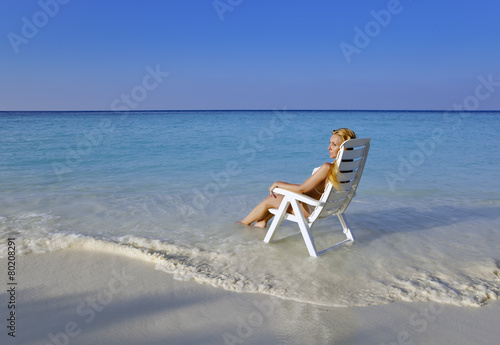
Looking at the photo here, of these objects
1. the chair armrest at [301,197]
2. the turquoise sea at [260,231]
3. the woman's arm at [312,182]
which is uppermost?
the woman's arm at [312,182]

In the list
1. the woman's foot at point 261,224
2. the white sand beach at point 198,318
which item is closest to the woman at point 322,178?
the woman's foot at point 261,224

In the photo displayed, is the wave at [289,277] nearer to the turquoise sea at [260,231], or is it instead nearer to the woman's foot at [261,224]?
the turquoise sea at [260,231]

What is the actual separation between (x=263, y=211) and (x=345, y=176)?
138cm

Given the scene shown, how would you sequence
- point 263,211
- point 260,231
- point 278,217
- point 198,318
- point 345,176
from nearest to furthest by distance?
point 198,318 < point 345,176 < point 278,217 < point 263,211 < point 260,231

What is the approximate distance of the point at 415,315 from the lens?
10.2ft

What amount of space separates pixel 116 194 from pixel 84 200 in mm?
681

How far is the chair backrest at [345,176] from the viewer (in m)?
4.03

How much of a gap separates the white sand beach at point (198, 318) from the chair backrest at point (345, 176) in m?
1.28

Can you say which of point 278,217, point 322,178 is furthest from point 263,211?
point 322,178

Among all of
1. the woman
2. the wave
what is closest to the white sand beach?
the wave

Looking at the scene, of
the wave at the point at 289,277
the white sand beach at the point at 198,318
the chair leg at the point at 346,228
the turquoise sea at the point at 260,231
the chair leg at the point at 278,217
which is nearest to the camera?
the white sand beach at the point at 198,318

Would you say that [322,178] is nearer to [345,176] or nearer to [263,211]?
[345,176]

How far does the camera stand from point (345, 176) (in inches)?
165

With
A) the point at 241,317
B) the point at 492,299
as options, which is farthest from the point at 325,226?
the point at 241,317
